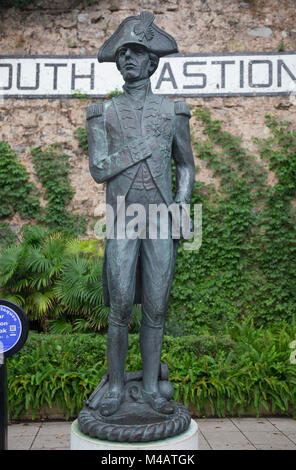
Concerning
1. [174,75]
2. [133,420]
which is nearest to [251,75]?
[174,75]

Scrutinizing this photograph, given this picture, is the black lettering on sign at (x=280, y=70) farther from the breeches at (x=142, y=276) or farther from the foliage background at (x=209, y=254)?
the breeches at (x=142, y=276)

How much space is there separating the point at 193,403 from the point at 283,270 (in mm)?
3370

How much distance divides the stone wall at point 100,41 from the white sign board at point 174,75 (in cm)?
14

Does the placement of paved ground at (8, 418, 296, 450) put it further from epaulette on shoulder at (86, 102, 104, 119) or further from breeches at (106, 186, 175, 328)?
epaulette on shoulder at (86, 102, 104, 119)

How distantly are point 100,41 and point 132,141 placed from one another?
571 centimetres

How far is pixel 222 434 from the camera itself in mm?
4133

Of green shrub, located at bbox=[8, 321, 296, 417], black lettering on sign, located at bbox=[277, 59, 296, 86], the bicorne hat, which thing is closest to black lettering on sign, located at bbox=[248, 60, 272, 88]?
black lettering on sign, located at bbox=[277, 59, 296, 86]

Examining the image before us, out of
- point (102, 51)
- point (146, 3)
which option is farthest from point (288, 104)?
point (102, 51)

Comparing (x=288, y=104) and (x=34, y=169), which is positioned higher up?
(x=288, y=104)

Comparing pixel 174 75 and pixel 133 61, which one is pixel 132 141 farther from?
pixel 174 75

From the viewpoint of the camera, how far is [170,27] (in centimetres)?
767

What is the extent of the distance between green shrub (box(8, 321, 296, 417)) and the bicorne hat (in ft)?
10.5

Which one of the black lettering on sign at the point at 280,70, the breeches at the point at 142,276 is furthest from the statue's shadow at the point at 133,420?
the black lettering on sign at the point at 280,70

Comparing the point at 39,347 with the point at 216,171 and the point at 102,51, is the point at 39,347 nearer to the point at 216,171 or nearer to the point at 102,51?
the point at 102,51
